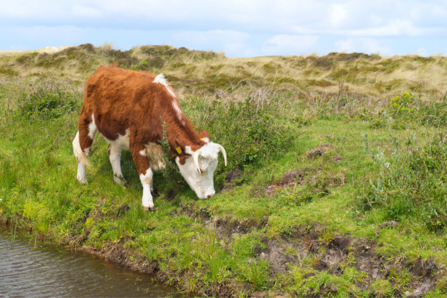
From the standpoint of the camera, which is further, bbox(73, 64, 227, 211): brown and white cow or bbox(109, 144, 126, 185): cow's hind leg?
bbox(109, 144, 126, 185): cow's hind leg

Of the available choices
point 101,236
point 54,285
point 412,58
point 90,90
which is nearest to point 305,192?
point 101,236

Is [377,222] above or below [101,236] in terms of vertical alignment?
above

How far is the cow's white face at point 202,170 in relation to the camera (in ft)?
21.7

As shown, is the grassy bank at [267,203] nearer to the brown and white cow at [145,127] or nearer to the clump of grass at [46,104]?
the clump of grass at [46,104]

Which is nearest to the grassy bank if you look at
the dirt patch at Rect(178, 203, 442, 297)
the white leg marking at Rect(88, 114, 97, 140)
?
the dirt patch at Rect(178, 203, 442, 297)

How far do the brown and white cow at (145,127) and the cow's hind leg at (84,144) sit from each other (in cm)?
2

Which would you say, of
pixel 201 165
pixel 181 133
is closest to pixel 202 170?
pixel 201 165

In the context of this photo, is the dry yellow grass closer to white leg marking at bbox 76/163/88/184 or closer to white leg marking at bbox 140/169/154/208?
white leg marking at bbox 76/163/88/184

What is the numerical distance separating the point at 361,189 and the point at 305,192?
2.81ft

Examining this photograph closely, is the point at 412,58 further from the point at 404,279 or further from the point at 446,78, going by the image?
the point at 404,279

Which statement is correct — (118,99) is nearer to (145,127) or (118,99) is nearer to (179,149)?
(145,127)

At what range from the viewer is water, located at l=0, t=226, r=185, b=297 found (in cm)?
538

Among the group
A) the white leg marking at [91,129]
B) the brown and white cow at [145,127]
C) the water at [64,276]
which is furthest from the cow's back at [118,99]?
the water at [64,276]

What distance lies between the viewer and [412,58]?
1120 inches
